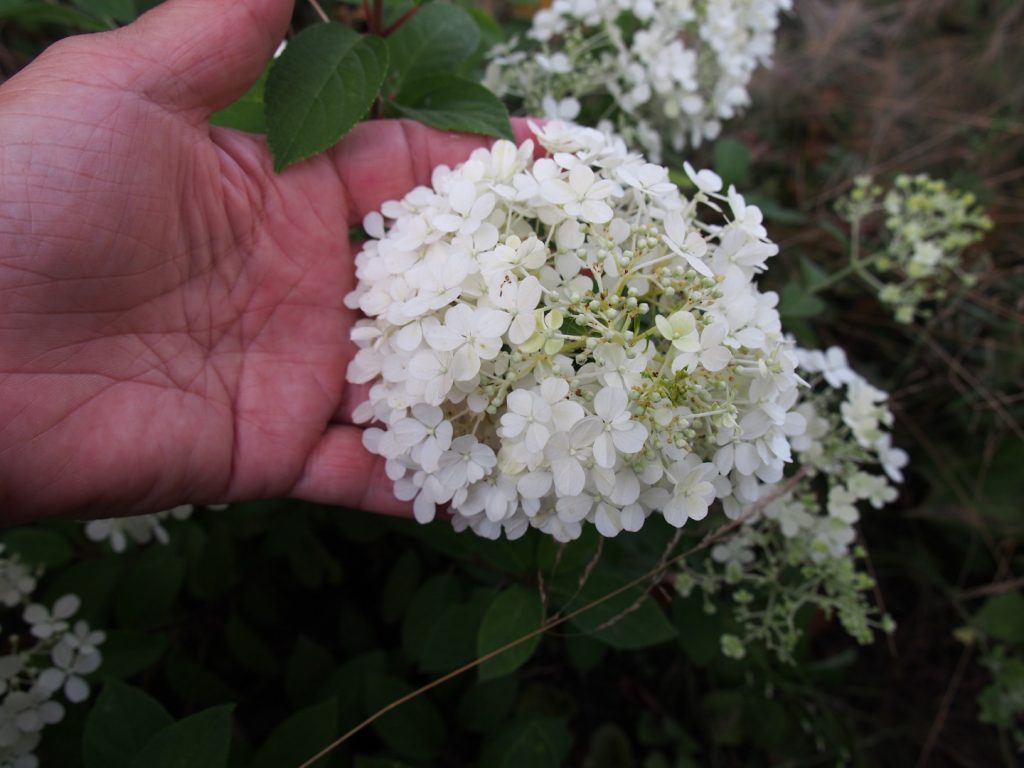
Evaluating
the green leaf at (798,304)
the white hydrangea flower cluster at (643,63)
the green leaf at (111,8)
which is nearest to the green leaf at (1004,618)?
the green leaf at (798,304)

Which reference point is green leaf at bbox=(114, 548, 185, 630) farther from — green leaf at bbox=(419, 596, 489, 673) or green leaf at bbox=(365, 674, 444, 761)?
green leaf at bbox=(419, 596, 489, 673)

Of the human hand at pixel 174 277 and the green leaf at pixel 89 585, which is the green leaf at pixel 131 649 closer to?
the green leaf at pixel 89 585

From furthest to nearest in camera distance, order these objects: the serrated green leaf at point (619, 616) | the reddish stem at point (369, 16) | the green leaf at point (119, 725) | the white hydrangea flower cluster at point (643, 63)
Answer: the white hydrangea flower cluster at point (643, 63) → the reddish stem at point (369, 16) → the serrated green leaf at point (619, 616) → the green leaf at point (119, 725)

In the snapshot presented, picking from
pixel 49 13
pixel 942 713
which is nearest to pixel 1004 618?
pixel 942 713

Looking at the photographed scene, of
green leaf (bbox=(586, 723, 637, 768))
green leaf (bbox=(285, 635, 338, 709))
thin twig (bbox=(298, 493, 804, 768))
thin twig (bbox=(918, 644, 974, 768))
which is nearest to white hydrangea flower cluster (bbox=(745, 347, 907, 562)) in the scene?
thin twig (bbox=(298, 493, 804, 768))

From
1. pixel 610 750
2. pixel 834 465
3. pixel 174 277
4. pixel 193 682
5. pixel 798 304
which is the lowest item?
pixel 610 750

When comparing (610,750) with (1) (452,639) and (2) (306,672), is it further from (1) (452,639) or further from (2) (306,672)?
(2) (306,672)
